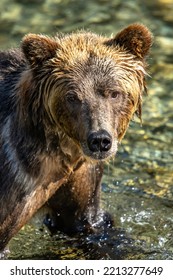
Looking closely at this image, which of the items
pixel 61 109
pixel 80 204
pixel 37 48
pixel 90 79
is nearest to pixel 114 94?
pixel 90 79

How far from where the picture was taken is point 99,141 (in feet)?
21.3

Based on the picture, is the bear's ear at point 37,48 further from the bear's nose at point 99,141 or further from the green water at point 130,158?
the green water at point 130,158

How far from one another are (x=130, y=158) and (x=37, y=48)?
2934 mm

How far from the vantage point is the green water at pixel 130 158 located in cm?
811

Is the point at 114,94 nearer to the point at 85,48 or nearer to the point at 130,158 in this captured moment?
the point at 85,48

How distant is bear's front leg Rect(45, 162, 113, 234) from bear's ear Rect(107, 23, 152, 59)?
941 millimetres

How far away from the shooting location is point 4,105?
7238mm

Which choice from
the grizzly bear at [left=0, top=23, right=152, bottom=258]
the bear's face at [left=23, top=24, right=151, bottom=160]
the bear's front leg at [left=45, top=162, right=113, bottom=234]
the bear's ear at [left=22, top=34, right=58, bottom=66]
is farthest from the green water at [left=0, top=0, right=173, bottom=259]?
the bear's ear at [left=22, top=34, right=58, bottom=66]

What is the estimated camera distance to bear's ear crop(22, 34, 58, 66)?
6.76 m

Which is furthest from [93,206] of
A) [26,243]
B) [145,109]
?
[145,109]

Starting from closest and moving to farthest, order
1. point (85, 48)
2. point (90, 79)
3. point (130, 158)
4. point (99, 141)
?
1. point (99, 141)
2. point (90, 79)
3. point (85, 48)
4. point (130, 158)

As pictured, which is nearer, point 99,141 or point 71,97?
point 99,141
